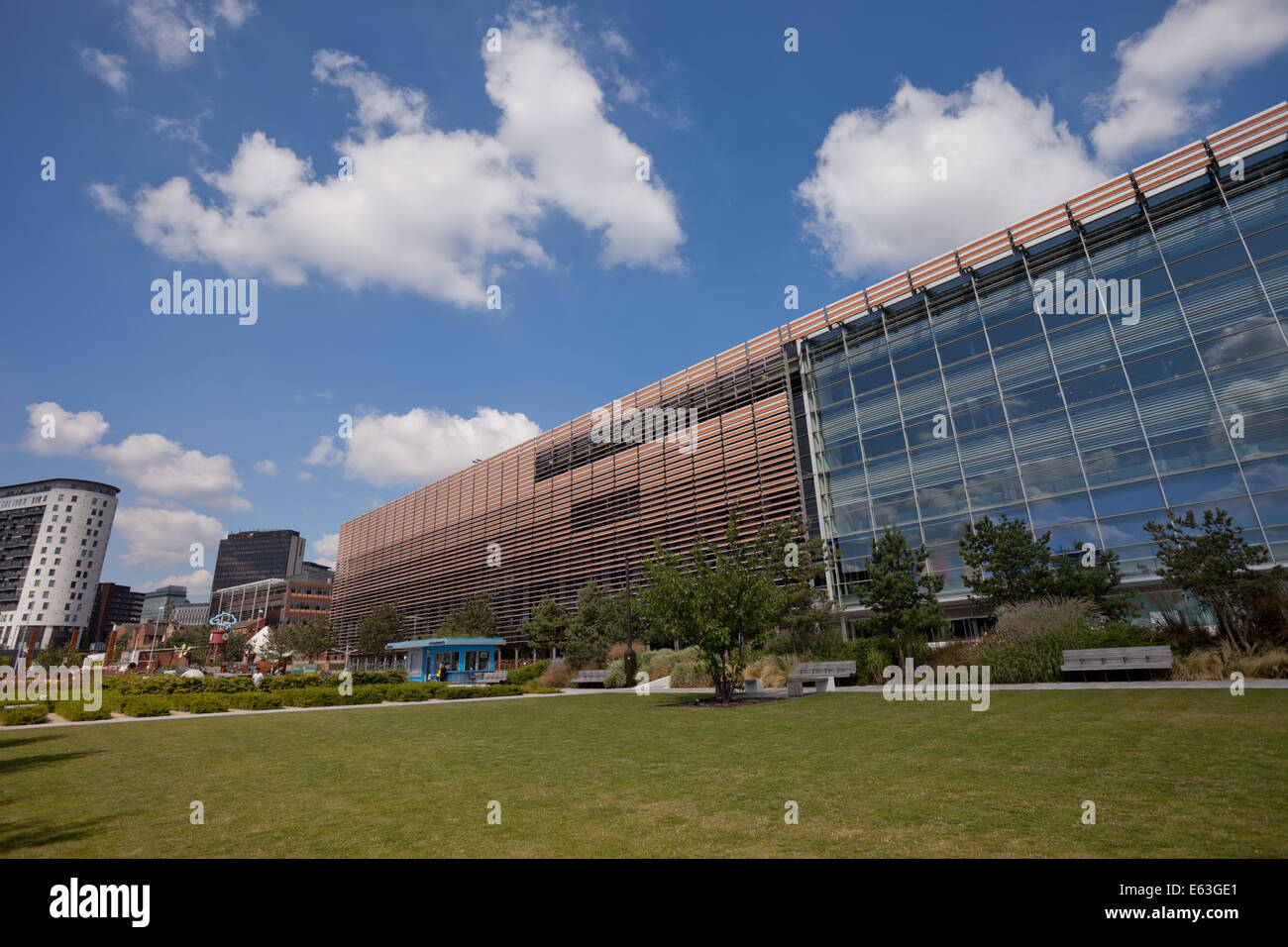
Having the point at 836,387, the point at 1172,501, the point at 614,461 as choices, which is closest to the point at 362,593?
the point at 614,461

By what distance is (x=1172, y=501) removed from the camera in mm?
27250

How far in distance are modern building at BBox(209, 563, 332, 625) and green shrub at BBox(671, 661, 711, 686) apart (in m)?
104

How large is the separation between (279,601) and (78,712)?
426 ft

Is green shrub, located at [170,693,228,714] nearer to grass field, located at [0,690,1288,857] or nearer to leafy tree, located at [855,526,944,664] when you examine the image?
grass field, located at [0,690,1288,857]

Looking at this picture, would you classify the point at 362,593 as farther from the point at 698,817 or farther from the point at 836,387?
the point at 698,817

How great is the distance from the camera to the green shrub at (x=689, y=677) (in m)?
28.0

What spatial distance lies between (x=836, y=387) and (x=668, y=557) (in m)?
25.8

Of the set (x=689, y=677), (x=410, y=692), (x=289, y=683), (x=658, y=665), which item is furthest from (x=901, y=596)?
(x=289, y=683)

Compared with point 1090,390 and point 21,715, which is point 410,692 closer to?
point 21,715

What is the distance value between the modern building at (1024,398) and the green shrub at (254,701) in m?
27.5

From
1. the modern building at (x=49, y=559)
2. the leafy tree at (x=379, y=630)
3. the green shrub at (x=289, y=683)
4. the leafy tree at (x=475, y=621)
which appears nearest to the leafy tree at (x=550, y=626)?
the leafy tree at (x=475, y=621)

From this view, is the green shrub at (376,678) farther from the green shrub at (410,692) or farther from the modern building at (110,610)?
the modern building at (110,610)
